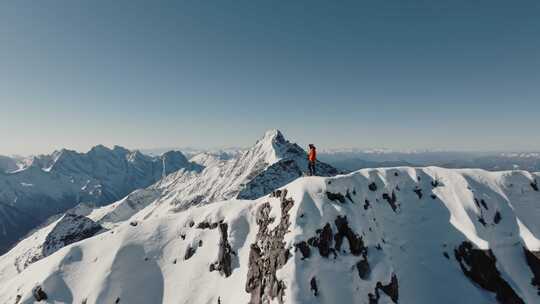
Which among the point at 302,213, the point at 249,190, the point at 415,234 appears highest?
the point at 302,213

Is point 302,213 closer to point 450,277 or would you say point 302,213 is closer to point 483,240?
point 450,277

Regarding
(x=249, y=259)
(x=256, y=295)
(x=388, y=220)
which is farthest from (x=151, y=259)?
(x=388, y=220)

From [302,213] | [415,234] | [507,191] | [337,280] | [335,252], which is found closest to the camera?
[337,280]

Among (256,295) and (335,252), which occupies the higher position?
(335,252)

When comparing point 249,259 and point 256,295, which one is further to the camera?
point 249,259

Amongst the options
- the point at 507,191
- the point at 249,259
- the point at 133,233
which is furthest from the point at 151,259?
the point at 507,191

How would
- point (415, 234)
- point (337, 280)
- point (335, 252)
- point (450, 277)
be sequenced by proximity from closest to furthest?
point (337, 280) < point (335, 252) < point (450, 277) < point (415, 234)
